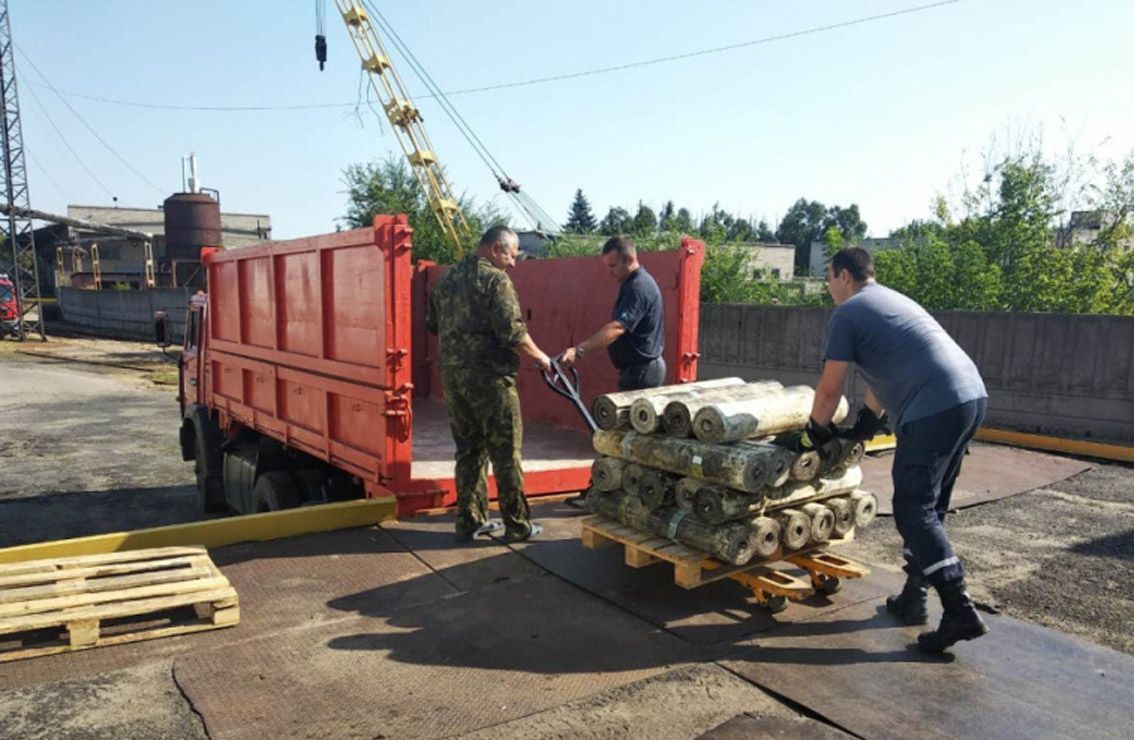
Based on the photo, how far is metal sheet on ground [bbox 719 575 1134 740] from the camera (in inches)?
116

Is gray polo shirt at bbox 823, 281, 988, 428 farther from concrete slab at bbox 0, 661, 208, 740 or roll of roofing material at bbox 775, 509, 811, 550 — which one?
concrete slab at bbox 0, 661, 208, 740

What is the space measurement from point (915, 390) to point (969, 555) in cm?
218

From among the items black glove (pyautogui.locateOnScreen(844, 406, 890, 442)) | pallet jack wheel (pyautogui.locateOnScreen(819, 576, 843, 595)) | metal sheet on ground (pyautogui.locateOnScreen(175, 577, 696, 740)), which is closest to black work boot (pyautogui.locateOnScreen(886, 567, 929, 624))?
pallet jack wheel (pyautogui.locateOnScreen(819, 576, 843, 595))

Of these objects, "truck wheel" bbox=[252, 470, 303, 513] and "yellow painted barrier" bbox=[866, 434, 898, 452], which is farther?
"yellow painted barrier" bbox=[866, 434, 898, 452]

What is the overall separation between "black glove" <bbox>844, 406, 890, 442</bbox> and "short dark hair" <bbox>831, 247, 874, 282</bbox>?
70cm

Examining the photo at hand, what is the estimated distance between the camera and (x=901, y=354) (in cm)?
372

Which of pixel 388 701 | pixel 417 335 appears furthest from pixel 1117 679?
pixel 417 335

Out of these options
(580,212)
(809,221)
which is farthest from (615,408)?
(809,221)

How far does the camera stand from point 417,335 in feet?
32.0

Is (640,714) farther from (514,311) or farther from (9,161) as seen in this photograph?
(9,161)

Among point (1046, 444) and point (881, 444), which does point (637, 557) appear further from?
point (1046, 444)

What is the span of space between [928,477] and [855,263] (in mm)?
1139

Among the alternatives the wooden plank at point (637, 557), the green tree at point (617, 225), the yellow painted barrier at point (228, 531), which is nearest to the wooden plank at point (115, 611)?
the yellow painted barrier at point (228, 531)

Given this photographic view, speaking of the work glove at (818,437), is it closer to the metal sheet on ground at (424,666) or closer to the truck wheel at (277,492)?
the metal sheet on ground at (424,666)
